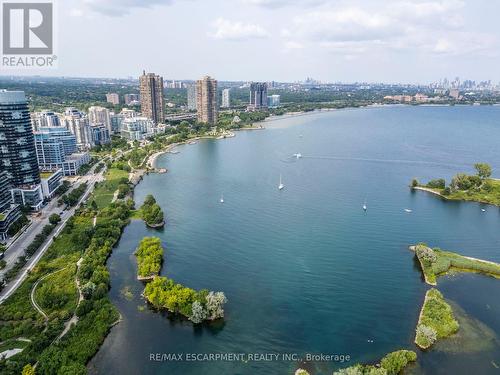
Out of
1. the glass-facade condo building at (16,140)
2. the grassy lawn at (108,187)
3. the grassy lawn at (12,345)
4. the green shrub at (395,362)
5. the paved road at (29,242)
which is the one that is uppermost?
the glass-facade condo building at (16,140)

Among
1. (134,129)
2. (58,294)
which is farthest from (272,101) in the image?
(58,294)

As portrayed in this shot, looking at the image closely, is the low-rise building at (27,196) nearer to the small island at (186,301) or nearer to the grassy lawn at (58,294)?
the grassy lawn at (58,294)

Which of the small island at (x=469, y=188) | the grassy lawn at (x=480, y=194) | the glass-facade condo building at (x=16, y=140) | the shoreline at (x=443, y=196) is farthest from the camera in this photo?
the small island at (x=469, y=188)

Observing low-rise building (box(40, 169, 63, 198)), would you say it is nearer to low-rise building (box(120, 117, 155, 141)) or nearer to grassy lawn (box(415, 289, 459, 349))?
low-rise building (box(120, 117, 155, 141))

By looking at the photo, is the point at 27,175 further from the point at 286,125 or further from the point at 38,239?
the point at 286,125

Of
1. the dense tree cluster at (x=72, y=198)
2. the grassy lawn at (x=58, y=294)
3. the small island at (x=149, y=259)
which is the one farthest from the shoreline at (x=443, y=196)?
the dense tree cluster at (x=72, y=198)

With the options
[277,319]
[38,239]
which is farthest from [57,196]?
[277,319]
